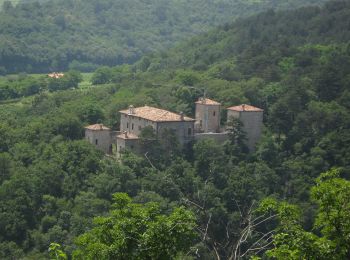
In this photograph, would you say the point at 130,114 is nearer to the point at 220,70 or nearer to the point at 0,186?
the point at 0,186

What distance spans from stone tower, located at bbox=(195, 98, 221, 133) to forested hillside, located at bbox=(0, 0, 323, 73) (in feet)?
179

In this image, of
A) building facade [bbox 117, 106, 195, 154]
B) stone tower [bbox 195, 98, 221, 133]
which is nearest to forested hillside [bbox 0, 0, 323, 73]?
building facade [bbox 117, 106, 195, 154]

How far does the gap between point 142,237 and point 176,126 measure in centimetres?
3148

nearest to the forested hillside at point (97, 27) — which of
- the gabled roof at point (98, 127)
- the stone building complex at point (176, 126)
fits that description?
the gabled roof at point (98, 127)

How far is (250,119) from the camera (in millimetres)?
50062

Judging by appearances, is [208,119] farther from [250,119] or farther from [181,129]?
[181,129]

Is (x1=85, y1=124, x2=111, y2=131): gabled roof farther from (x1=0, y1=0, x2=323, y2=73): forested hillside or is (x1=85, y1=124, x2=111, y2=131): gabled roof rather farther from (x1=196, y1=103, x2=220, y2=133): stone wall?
(x1=0, y1=0, x2=323, y2=73): forested hillside

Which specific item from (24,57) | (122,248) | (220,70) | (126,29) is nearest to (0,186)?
(220,70)

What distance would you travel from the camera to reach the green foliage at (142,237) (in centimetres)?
1609

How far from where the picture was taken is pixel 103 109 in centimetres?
5734

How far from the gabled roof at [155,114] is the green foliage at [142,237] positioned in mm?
30045

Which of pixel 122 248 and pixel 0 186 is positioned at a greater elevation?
pixel 122 248

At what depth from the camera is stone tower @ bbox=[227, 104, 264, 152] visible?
49.7 metres

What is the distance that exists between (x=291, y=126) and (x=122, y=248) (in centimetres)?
3830
